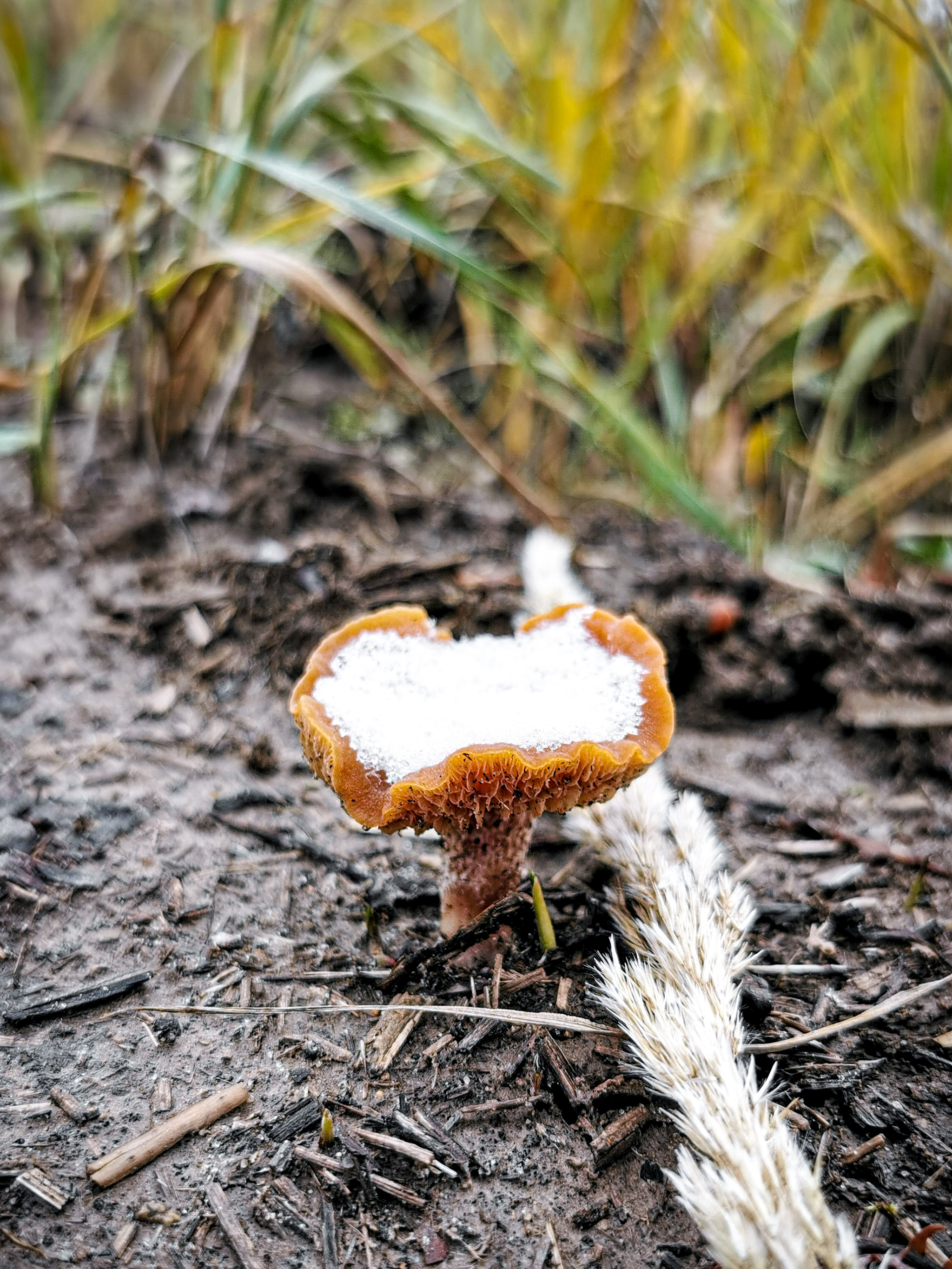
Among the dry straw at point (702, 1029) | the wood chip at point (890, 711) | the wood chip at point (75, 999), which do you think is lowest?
the wood chip at point (75, 999)

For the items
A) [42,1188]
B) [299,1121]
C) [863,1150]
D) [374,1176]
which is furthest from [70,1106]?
[863,1150]

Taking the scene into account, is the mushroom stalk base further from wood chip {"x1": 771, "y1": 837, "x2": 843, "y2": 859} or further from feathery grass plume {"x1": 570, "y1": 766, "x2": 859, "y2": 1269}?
wood chip {"x1": 771, "y1": 837, "x2": 843, "y2": 859}

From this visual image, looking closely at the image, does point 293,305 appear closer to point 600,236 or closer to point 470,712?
point 600,236

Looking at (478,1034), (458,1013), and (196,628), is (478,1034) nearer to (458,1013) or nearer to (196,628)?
(458,1013)

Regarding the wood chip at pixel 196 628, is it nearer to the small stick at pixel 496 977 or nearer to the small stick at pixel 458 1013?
the small stick at pixel 458 1013

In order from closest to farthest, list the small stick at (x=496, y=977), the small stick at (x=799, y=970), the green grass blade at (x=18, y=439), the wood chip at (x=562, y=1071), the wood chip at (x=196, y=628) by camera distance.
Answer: the wood chip at (x=562, y=1071) < the small stick at (x=496, y=977) < the small stick at (x=799, y=970) < the wood chip at (x=196, y=628) < the green grass blade at (x=18, y=439)

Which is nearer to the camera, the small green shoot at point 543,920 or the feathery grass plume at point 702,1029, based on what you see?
the feathery grass plume at point 702,1029

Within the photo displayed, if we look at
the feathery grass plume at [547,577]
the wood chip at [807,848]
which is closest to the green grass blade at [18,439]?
the feathery grass plume at [547,577]
